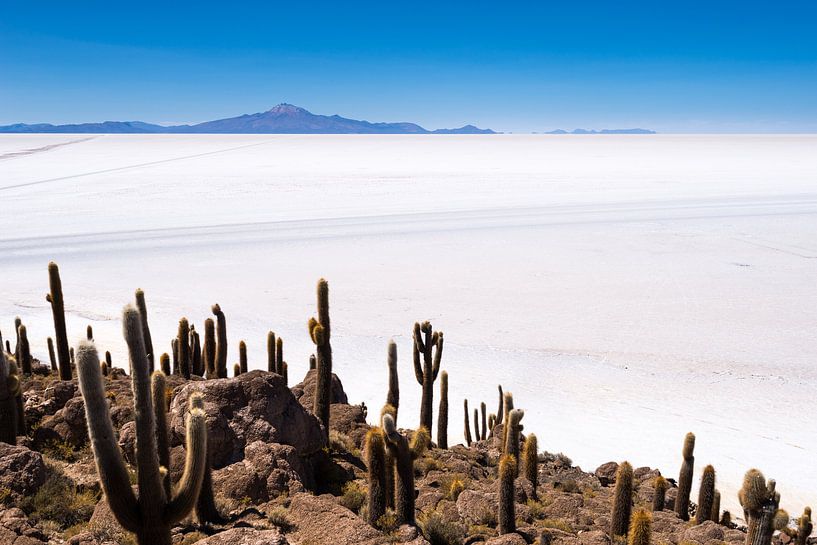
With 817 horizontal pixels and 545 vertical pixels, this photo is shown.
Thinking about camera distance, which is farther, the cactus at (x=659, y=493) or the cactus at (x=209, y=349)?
the cactus at (x=209, y=349)

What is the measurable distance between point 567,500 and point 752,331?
53.7ft

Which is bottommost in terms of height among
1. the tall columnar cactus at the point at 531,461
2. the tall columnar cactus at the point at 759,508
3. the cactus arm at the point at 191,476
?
the tall columnar cactus at the point at 531,461

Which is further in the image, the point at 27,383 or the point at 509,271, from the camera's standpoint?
the point at 509,271

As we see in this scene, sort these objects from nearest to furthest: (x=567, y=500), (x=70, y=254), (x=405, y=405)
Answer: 1. (x=567, y=500)
2. (x=405, y=405)
3. (x=70, y=254)

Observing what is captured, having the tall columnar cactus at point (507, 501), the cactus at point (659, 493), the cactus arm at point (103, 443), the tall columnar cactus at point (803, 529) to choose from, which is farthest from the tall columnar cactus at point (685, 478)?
the cactus arm at point (103, 443)

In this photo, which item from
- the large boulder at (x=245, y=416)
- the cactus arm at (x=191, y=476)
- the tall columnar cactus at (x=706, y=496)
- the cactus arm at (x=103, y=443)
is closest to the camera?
the cactus arm at (x=103, y=443)

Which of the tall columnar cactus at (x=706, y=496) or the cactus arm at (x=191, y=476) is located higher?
the cactus arm at (x=191, y=476)

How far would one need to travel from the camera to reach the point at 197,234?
43.1 metres

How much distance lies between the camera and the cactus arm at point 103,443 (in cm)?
490

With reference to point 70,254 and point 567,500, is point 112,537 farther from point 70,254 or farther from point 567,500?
point 70,254

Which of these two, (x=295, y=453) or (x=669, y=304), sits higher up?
(x=295, y=453)

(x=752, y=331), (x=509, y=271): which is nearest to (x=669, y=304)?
(x=752, y=331)

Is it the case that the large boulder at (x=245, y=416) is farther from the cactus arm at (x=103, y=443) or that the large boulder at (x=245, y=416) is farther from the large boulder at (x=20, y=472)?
the cactus arm at (x=103, y=443)

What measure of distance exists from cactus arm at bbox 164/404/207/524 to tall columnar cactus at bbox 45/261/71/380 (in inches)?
337
